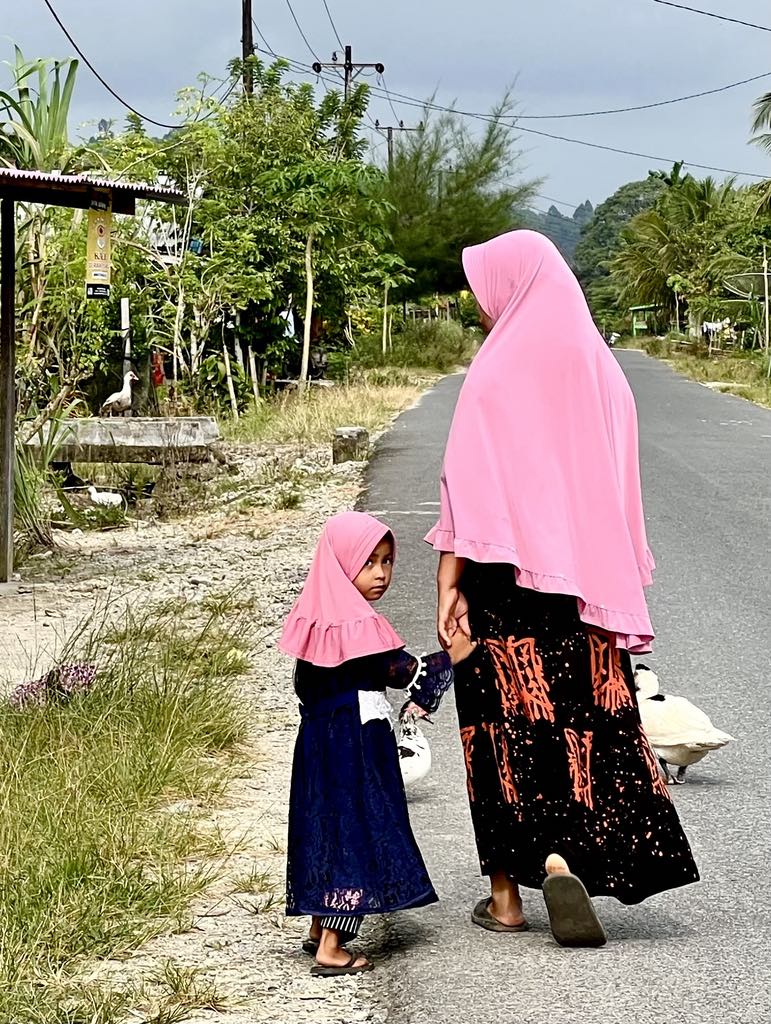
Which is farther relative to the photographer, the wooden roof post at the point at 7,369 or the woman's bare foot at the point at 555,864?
the wooden roof post at the point at 7,369

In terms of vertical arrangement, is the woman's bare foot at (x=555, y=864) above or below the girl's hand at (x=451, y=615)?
below

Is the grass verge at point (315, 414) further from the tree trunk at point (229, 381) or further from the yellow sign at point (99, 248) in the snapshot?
the yellow sign at point (99, 248)

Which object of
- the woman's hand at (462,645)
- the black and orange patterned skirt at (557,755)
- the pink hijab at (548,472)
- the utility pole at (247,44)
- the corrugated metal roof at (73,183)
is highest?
the utility pole at (247,44)

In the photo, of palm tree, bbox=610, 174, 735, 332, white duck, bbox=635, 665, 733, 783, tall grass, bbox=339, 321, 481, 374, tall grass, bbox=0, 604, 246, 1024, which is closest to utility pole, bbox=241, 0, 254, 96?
tall grass, bbox=339, 321, 481, 374

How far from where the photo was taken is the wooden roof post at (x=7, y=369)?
33.6ft

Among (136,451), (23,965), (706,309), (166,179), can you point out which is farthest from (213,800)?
(706,309)

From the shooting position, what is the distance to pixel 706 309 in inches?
2185

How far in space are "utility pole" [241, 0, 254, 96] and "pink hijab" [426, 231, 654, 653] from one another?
23422mm

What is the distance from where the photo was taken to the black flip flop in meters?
4.17

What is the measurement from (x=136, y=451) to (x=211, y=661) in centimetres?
813

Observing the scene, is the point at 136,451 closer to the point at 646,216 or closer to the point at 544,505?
the point at 544,505

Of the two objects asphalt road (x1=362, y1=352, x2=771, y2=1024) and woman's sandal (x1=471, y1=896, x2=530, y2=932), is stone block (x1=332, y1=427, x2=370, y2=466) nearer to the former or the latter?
asphalt road (x1=362, y1=352, x2=771, y2=1024)

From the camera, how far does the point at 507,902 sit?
4.48m

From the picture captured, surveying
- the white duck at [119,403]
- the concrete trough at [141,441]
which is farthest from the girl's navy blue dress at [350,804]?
the white duck at [119,403]
